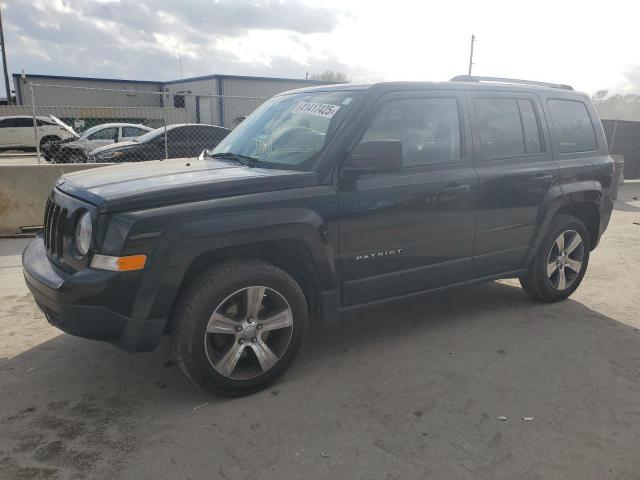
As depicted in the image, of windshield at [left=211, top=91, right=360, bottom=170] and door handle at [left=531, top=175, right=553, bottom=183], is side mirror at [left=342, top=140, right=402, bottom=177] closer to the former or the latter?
windshield at [left=211, top=91, right=360, bottom=170]

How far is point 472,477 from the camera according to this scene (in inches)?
97.3

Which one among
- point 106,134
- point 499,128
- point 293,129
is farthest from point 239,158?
point 106,134

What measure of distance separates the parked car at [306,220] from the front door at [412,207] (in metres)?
0.01

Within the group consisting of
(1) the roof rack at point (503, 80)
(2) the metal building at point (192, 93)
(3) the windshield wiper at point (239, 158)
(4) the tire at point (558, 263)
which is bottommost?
(4) the tire at point (558, 263)

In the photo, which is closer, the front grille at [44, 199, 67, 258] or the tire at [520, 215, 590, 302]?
the front grille at [44, 199, 67, 258]

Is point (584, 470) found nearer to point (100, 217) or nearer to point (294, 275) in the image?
point (294, 275)

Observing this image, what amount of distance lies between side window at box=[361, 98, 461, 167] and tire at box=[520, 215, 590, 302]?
1.43 m

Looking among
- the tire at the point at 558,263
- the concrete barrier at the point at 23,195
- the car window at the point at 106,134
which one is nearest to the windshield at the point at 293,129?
the tire at the point at 558,263

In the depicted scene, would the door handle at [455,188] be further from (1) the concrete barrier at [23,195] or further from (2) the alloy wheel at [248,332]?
(1) the concrete barrier at [23,195]

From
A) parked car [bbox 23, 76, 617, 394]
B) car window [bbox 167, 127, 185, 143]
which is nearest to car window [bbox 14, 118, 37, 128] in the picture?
car window [bbox 167, 127, 185, 143]

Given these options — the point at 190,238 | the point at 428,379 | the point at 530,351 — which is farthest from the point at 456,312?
the point at 190,238

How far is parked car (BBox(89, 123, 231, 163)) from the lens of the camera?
36.5 ft

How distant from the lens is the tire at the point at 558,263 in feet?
15.2

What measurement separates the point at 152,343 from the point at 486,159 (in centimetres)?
274
